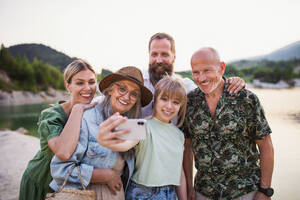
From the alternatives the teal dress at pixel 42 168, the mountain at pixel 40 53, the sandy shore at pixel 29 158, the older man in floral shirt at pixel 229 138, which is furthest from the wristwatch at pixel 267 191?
the mountain at pixel 40 53

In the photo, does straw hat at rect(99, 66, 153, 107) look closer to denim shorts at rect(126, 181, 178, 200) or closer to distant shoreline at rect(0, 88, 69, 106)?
denim shorts at rect(126, 181, 178, 200)

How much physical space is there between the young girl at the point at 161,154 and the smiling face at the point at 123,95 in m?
0.30

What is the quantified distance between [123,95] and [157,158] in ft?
2.68

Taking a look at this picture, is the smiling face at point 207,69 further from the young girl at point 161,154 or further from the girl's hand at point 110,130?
the girl's hand at point 110,130

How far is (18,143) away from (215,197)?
15821 mm

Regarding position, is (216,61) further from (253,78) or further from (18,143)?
(253,78)

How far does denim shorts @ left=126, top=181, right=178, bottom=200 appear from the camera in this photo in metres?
2.29

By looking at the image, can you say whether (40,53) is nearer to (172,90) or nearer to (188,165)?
(188,165)

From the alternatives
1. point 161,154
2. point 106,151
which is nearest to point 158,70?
point 161,154

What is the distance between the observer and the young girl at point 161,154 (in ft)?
7.62

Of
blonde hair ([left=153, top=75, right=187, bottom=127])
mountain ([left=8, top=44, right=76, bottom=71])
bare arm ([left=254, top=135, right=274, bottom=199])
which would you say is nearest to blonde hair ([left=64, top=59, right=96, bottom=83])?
blonde hair ([left=153, top=75, right=187, bottom=127])

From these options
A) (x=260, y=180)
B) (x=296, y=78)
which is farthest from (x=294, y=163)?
(x=296, y=78)

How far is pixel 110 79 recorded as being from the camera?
252cm

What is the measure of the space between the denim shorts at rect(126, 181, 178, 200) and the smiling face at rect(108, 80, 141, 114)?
88 cm
